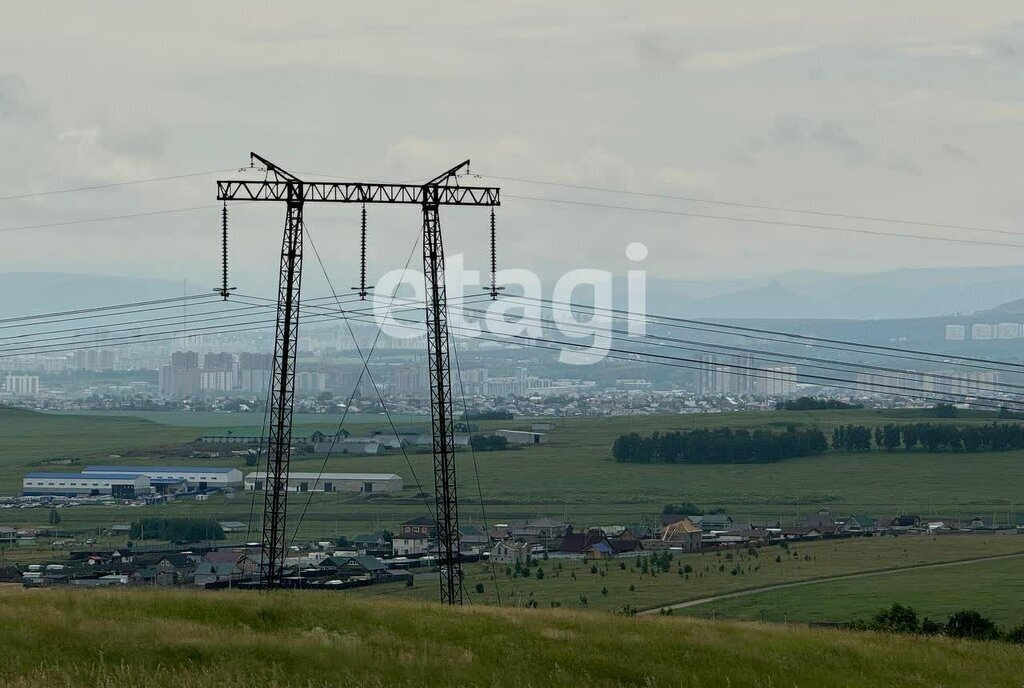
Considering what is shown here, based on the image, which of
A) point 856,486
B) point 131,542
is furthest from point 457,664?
point 856,486

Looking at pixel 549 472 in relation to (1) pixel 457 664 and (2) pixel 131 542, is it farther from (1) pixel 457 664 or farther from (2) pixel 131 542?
(1) pixel 457 664

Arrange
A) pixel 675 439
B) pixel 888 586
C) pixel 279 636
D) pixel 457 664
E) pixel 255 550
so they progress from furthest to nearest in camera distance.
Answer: pixel 675 439 < pixel 255 550 < pixel 888 586 < pixel 279 636 < pixel 457 664

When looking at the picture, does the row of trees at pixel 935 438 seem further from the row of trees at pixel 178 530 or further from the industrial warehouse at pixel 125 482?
the row of trees at pixel 178 530

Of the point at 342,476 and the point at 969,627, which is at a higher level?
the point at 342,476

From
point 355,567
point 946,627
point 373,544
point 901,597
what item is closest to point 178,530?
point 373,544

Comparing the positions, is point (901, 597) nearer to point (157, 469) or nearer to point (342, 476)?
point (342, 476)

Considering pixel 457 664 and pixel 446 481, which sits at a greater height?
pixel 446 481

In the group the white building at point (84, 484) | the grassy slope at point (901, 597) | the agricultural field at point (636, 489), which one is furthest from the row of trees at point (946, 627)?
the white building at point (84, 484)
